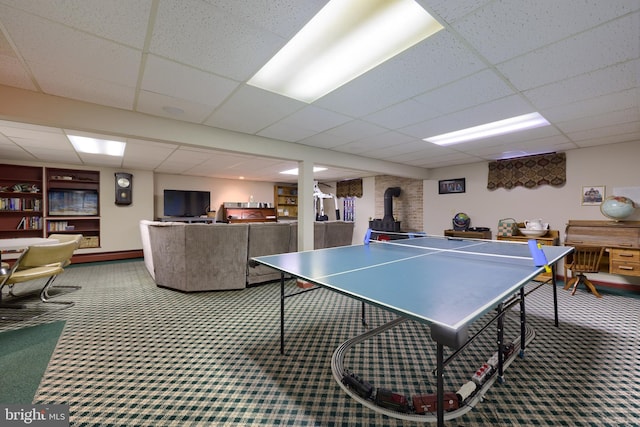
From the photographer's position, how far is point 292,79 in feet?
7.32

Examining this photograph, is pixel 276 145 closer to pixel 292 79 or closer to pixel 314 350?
pixel 292 79

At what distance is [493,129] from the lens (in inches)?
137

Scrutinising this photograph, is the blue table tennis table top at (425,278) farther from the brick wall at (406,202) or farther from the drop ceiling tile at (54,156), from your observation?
the drop ceiling tile at (54,156)

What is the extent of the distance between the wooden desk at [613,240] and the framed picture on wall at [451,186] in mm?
1979

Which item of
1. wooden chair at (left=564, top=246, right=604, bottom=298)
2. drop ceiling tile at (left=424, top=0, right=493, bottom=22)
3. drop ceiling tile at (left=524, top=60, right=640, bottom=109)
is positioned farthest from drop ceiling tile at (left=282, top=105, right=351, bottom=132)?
wooden chair at (left=564, top=246, right=604, bottom=298)

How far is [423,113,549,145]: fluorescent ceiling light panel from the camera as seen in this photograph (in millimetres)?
3084

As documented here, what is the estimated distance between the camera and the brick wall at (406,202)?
6.83 m

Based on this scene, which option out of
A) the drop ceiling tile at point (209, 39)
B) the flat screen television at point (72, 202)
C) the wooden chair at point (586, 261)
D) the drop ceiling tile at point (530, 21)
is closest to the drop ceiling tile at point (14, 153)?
the flat screen television at point (72, 202)

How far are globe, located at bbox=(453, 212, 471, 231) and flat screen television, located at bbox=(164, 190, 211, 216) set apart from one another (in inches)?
266

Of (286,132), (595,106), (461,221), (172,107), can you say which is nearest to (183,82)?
(172,107)

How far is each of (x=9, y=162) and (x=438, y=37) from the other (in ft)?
27.1

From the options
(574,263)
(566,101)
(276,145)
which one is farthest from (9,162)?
(574,263)

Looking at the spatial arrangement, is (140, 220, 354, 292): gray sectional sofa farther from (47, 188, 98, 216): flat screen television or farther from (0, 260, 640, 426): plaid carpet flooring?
(47, 188, 98, 216): flat screen television

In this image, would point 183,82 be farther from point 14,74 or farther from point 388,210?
point 388,210
